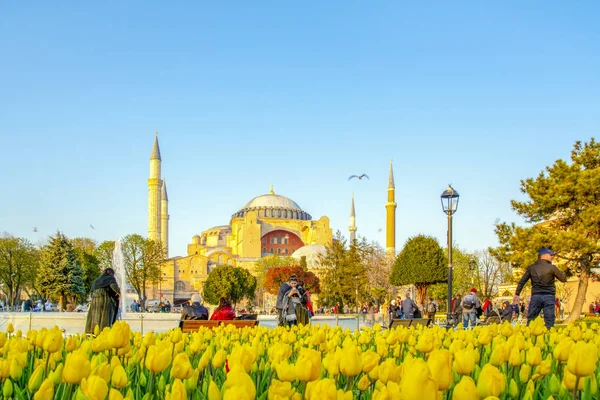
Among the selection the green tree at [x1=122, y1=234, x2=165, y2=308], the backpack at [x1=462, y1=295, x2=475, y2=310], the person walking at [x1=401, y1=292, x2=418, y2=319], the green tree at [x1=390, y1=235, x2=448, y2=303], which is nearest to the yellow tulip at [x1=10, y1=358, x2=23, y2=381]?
the person walking at [x1=401, y1=292, x2=418, y2=319]

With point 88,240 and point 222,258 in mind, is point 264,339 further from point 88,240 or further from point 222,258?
point 222,258

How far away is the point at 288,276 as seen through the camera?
164 ft

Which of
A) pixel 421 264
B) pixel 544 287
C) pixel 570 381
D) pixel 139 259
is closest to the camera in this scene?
pixel 570 381

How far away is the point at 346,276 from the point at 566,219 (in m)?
19.4

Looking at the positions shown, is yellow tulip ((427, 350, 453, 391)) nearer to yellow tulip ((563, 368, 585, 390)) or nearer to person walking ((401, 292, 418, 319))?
yellow tulip ((563, 368, 585, 390))

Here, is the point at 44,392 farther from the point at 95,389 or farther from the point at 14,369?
the point at 14,369

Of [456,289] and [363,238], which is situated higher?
[363,238]

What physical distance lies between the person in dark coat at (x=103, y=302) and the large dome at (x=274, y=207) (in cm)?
8265

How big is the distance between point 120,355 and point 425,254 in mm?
30577

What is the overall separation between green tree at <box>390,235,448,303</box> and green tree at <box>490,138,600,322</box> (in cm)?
1153

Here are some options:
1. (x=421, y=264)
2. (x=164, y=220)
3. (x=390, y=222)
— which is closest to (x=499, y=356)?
(x=421, y=264)

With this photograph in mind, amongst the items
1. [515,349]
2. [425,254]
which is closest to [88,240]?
[425,254]

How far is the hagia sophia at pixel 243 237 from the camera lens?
6731cm

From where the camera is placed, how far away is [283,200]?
96.9 m
